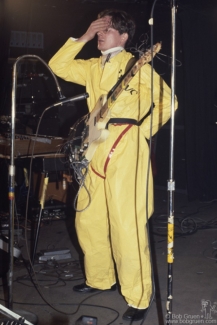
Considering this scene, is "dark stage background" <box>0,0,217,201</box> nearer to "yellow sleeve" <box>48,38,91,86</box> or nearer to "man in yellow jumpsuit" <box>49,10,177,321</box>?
"yellow sleeve" <box>48,38,91,86</box>

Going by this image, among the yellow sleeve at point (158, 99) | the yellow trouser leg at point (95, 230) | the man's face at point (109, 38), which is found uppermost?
the man's face at point (109, 38)

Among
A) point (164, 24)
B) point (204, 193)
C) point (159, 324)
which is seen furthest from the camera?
point (204, 193)

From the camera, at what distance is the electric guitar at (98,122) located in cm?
282

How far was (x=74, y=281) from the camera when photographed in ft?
12.6

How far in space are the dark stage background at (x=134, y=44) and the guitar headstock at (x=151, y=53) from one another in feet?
12.9

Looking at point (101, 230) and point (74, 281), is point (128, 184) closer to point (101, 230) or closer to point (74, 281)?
point (101, 230)

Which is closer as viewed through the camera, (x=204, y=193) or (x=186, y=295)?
(x=186, y=295)

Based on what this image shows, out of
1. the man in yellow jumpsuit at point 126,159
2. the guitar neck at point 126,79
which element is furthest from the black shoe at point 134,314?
the guitar neck at point 126,79

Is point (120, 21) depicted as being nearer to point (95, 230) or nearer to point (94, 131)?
point (94, 131)

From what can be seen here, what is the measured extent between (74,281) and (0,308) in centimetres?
142

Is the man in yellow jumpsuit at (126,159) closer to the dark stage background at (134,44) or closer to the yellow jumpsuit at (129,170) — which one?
the yellow jumpsuit at (129,170)

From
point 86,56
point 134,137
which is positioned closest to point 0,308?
point 134,137

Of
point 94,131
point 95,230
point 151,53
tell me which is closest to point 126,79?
point 151,53

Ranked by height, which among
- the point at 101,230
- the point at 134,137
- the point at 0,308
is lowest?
the point at 0,308
